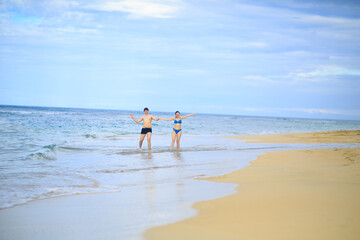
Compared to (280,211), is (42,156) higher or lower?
lower

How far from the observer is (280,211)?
4.80 meters

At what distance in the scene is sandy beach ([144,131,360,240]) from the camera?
3.95 meters

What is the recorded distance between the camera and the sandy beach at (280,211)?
3.95 m

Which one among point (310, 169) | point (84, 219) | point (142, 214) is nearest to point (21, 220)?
point (84, 219)

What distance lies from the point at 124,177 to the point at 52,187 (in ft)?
6.22

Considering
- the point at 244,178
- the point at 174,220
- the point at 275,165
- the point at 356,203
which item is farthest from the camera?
the point at 275,165

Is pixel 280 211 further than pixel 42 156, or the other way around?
pixel 42 156

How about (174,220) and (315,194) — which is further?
(315,194)

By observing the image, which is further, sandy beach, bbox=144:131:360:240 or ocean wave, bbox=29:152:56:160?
ocean wave, bbox=29:152:56:160

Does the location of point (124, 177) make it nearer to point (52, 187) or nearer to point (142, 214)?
point (52, 187)

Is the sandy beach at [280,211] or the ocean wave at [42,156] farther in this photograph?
the ocean wave at [42,156]

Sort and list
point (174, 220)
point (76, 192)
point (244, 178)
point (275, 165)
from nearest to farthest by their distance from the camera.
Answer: point (174, 220) < point (76, 192) < point (244, 178) < point (275, 165)

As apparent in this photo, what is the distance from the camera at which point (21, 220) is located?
4.60 meters

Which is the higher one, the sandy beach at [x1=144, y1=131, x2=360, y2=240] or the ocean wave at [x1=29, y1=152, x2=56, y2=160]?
the sandy beach at [x1=144, y1=131, x2=360, y2=240]
